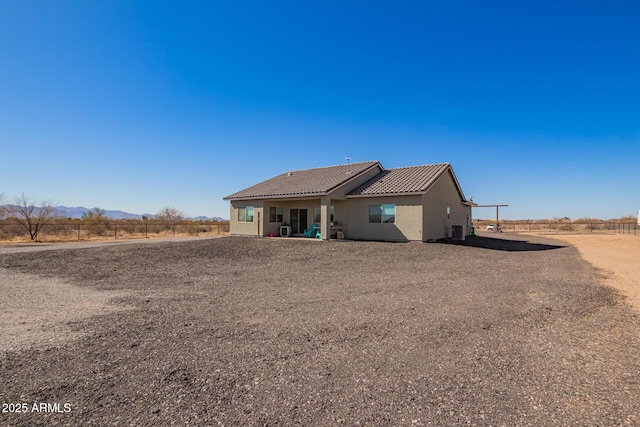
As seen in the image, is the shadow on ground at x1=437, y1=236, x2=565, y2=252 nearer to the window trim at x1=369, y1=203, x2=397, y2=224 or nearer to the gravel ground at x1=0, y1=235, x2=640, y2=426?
the window trim at x1=369, y1=203, x2=397, y2=224

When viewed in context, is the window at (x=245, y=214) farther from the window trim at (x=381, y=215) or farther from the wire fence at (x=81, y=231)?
the wire fence at (x=81, y=231)

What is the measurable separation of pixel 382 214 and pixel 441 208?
415cm

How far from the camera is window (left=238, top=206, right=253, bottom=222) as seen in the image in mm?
23359

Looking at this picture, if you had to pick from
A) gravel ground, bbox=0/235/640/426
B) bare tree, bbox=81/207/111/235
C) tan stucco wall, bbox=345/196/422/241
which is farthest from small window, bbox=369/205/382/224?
bare tree, bbox=81/207/111/235

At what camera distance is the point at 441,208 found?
21.3m

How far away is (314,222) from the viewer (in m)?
22.2

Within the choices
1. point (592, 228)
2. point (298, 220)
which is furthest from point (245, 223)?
point (592, 228)

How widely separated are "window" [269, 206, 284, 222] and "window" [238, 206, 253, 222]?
1380 millimetres

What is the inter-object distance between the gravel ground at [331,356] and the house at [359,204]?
10.3 metres

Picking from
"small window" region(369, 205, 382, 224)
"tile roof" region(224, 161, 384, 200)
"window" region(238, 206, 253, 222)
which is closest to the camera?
"small window" region(369, 205, 382, 224)

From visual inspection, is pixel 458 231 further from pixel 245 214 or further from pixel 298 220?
pixel 245 214

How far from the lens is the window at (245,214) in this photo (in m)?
23.4

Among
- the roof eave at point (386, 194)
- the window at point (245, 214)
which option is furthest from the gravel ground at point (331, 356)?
the window at point (245, 214)

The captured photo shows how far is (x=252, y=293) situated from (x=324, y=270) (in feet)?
12.6
